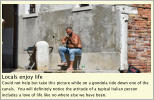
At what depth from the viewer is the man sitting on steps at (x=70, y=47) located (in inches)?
424

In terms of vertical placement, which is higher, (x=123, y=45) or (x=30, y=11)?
(x=30, y=11)

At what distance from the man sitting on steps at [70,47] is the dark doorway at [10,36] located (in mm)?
3638

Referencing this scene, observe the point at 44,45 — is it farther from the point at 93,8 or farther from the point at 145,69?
the point at 145,69

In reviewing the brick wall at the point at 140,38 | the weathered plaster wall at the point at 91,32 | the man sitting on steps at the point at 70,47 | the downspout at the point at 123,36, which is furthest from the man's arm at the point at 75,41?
the brick wall at the point at 140,38

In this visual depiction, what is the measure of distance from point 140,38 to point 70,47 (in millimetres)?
2403

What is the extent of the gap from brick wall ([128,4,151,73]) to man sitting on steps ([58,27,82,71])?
5.75 ft

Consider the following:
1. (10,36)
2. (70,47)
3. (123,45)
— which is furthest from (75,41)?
(10,36)

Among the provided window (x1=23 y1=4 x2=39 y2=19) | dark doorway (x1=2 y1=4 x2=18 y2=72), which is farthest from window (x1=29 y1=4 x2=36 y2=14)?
dark doorway (x1=2 y1=4 x2=18 y2=72)

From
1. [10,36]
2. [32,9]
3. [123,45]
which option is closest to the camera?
[123,45]

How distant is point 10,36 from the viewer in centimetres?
1438

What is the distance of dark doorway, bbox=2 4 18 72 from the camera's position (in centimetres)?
1415

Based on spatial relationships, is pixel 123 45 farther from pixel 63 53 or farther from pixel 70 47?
pixel 63 53

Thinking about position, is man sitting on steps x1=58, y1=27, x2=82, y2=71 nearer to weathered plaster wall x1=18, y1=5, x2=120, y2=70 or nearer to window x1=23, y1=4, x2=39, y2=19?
weathered plaster wall x1=18, y1=5, x2=120, y2=70

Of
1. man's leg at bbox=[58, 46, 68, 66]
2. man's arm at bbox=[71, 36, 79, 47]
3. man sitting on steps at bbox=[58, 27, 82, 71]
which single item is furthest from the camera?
man's leg at bbox=[58, 46, 68, 66]
